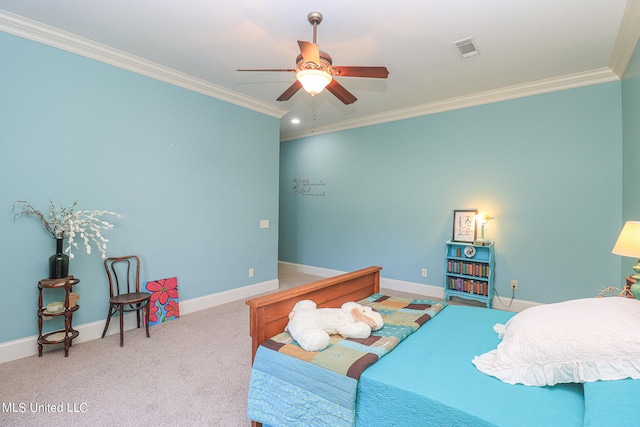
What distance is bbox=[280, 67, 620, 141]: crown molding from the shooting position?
11.5 ft

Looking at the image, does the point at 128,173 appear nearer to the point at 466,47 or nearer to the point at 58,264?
the point at 58,264

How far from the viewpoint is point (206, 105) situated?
4.04m

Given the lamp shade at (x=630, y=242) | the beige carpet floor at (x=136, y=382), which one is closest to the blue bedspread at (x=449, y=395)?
the beige carpet floor at (x=136, y=382)

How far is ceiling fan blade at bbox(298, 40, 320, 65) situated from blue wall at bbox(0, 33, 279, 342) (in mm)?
2201

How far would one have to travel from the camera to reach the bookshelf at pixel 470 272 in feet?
13.1

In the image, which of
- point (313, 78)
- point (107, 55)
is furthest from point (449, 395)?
point (107, 55)

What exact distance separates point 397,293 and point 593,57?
3565 mm

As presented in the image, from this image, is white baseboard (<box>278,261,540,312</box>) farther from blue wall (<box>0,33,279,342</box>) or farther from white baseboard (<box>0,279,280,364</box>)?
blue wall (<box>0,33,279,342</box>)

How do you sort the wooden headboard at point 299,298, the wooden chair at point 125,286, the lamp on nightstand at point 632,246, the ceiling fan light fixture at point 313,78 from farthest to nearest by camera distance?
the wooden chair at point 125,286
the ceiling fan light fixture at point 313,78
the lamp on nightstand at point 632,246
the wooden headboard at point 299,298

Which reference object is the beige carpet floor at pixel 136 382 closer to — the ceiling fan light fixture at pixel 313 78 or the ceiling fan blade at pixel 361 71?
the ceiling fan light fixture at pixel 313 78

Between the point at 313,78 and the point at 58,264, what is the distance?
262cm

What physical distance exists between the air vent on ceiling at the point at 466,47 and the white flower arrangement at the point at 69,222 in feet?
11.8

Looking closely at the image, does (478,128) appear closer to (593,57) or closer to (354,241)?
(593,57)

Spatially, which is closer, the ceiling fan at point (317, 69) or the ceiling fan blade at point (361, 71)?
the ceiling fan at point (317, 69)
